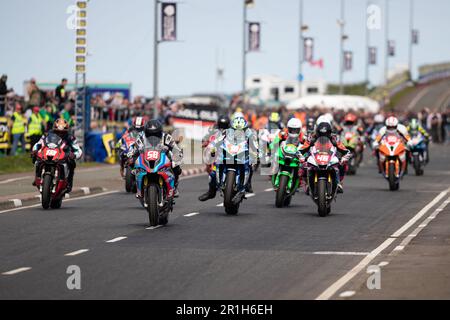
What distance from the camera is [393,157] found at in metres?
30.1

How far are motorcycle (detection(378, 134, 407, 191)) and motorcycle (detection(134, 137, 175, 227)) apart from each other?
10.3 m

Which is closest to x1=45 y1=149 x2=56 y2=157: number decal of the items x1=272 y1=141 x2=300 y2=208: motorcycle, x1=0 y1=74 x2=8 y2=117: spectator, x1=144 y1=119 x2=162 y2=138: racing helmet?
x1=144 y1=119 x2=162 y2=138: racing helmet

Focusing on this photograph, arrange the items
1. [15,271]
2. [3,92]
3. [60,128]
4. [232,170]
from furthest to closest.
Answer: [3,92]
[60,128]
[232,170]
[15,271]

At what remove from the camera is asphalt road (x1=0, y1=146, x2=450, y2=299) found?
14.0 meters

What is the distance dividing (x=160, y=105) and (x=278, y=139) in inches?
938

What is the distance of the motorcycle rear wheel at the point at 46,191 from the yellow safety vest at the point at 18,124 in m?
12.4

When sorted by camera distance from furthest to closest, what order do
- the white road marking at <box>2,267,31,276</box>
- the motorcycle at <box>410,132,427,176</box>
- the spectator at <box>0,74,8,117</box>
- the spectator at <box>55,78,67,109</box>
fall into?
the spectator at <box>55,78,67,109</box>
the motorcycle at <box>410,132,427,176</box>
the spectator at <box>0,74,8,117</box>
the white road marking at <box>2,267,31,276</box>

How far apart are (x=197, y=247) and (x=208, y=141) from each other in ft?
25.0

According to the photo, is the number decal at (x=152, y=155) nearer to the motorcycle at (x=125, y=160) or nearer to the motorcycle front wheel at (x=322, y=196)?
the motorcycle front wheel at (x=322, y=196)

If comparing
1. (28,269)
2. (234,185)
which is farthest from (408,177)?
(28,269)

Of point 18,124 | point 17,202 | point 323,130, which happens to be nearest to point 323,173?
point 323,130

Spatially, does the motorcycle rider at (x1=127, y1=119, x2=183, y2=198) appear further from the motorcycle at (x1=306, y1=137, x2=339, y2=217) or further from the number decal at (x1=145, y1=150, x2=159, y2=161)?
Answer: the motorcycle at (x1=306, y1=137, x2=339, y2=217)

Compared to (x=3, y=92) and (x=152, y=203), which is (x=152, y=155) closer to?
(x=152, y=203)
